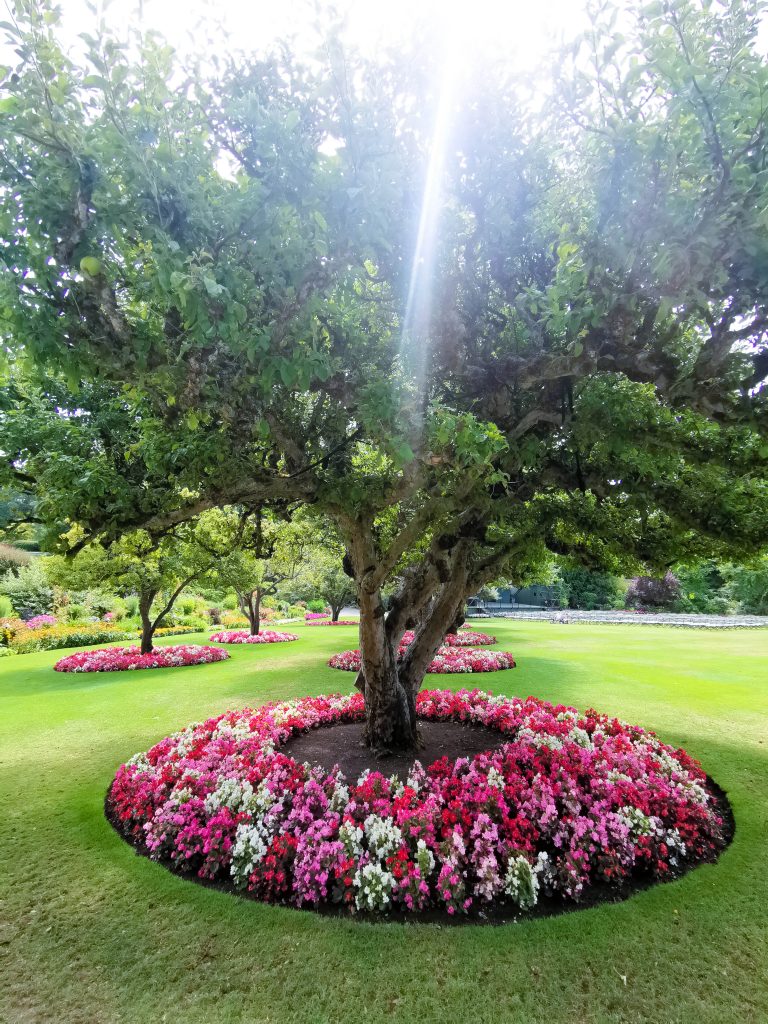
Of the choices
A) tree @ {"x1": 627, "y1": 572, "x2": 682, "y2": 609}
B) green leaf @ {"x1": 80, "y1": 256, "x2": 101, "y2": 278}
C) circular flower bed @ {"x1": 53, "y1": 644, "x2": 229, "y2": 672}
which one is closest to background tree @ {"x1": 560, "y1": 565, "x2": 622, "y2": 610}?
tree @ {"x1": 627, "y1": 572, "x2": 682, "y2": 609}

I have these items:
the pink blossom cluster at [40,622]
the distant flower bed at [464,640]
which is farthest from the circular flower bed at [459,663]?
the pink blossom cluster at [40,622]

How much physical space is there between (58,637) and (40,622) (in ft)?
19.3

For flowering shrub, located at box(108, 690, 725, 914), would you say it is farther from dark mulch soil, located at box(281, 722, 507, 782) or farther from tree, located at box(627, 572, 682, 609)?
tree, located at box(627, 572, 682, 609)

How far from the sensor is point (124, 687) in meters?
15.0

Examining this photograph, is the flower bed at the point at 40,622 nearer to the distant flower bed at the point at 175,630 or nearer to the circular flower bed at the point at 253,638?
the distant flower bed at the point at 175,630

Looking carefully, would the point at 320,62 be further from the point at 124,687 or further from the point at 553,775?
the point at 124,687

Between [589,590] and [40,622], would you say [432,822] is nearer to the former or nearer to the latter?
[40,622]

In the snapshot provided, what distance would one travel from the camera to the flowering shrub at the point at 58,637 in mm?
23922

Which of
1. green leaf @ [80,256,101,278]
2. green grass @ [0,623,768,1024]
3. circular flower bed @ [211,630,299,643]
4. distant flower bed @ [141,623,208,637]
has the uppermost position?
green leaf @ [80,256,101,278]

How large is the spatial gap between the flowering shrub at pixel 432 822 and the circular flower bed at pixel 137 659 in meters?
12.1

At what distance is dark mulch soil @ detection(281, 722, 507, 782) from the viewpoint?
24.4 ft

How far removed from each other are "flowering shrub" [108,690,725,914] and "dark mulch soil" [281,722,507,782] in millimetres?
471

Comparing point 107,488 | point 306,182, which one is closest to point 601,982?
point 107,488

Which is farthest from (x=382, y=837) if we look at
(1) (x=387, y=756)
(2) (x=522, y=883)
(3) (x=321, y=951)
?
(1) (x=387, y=756)
